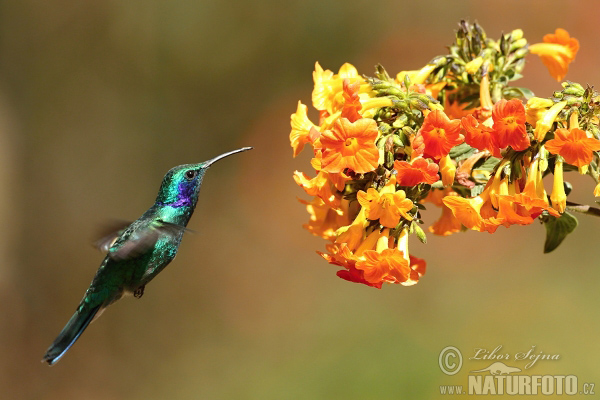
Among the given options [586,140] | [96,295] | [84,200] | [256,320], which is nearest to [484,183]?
[586,140]

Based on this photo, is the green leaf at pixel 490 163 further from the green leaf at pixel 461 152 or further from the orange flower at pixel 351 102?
the orange flower at pixel 351 102

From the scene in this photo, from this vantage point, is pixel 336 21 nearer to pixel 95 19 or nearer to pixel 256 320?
pixel 95 19

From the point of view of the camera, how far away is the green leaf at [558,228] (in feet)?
5.44

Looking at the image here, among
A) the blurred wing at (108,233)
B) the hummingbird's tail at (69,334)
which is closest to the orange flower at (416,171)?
the blurred wing at (108,233)

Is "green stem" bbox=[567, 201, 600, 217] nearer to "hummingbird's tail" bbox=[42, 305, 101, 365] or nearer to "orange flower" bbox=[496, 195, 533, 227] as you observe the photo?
"orange flower" bbox=[496, 195, 533, 227]

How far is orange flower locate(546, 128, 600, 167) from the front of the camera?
1.23 metres

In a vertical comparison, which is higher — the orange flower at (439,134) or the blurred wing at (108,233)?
the orange flower at (439,134)

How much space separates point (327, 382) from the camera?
4.30m

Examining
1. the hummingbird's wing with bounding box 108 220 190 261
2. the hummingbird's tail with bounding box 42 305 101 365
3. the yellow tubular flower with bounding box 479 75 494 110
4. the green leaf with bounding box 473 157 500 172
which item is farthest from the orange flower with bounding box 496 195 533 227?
the hummingbird's tail with bounding box 42 305 101 365

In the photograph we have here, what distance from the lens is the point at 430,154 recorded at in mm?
1311

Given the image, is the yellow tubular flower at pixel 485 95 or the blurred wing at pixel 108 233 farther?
the blurred wing at pixel 108 233

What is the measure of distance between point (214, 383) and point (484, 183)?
144 inches

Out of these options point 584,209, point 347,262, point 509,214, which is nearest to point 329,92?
point 347,262

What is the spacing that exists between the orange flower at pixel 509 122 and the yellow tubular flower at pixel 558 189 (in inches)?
5.6
